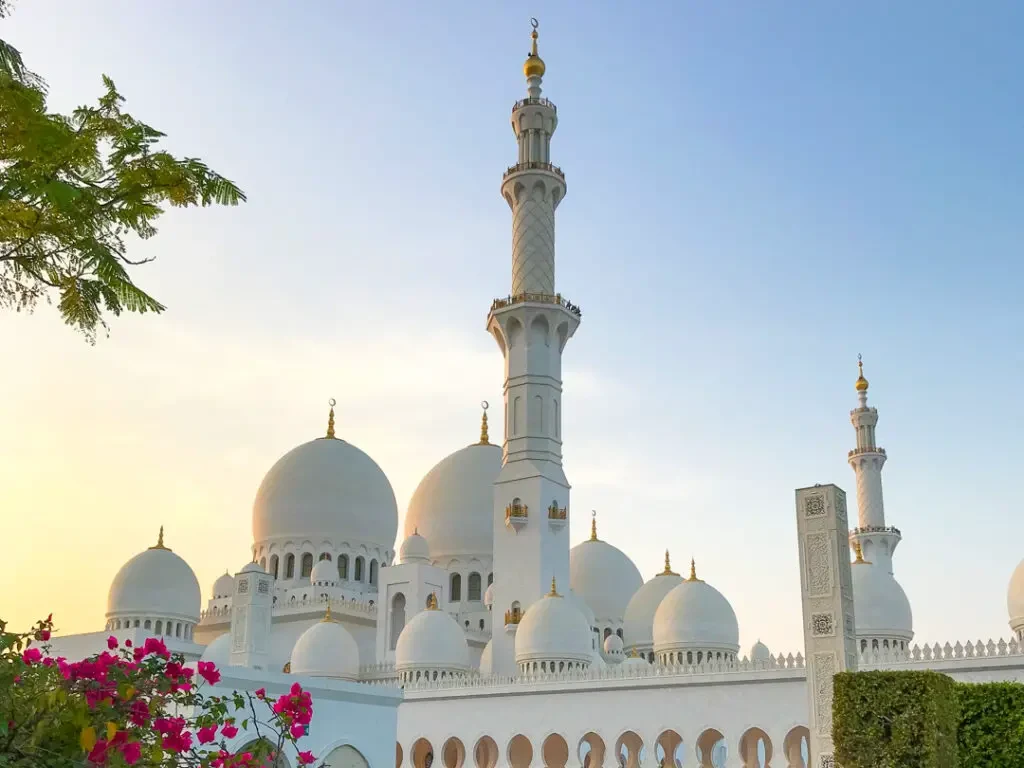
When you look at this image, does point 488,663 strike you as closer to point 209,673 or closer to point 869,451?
point 869,451

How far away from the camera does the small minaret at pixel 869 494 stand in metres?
39.2

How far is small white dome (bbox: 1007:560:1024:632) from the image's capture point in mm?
28281

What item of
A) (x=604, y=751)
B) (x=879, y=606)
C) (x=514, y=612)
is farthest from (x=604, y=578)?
(x=879, y=606)

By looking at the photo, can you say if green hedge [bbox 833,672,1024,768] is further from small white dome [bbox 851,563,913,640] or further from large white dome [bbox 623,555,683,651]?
large white dome [bbox 623,555,683,651]

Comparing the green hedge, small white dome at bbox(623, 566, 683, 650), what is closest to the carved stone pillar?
the green hedge

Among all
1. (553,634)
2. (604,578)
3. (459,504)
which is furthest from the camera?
(604,578)

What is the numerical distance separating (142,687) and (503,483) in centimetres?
2746

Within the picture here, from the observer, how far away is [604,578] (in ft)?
142

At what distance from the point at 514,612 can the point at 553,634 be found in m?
2.82

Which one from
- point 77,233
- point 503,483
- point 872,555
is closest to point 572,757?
point 503,483

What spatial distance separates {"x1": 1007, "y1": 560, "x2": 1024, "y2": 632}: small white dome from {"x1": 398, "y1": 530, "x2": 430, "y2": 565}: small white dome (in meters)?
19.1

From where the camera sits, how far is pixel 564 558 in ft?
112

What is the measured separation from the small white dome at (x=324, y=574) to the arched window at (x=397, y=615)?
2.62 metres

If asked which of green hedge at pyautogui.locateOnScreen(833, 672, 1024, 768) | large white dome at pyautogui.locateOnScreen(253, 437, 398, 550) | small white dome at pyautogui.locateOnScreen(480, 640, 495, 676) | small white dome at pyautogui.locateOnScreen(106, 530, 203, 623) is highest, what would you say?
large white dome at pyautogui.locateOnScreen(253, 437, 398, 550)
